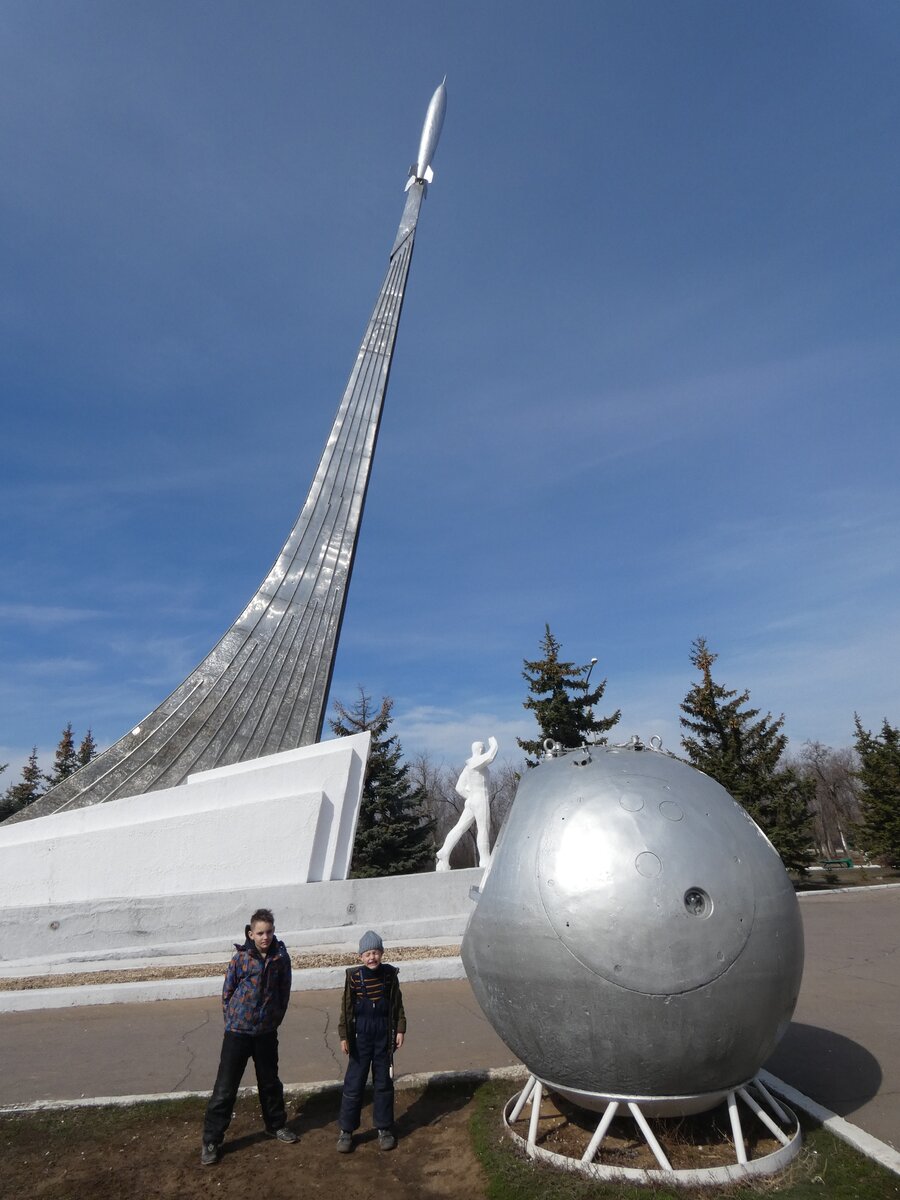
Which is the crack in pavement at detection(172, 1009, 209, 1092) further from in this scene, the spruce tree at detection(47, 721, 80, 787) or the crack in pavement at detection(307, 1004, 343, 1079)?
the spruce tree at detection(47, 721, 80, 787)

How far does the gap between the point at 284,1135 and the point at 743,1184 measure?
2.41m

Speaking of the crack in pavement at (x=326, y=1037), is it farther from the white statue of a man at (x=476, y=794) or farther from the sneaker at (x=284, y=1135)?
the white statue of a man at (x=476, y=794)

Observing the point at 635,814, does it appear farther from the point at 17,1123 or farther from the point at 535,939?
the point at 17,1123

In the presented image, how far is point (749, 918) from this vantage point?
3314 millimetres

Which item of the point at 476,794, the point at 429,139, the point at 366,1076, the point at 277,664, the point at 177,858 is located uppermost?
the point at 429,139

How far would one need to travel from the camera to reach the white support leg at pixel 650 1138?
127 inches

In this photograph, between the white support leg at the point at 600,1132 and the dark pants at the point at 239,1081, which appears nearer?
the white support leg at the point at 600,1132

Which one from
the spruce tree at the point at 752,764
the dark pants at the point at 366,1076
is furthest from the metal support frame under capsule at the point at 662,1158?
the spruce tree at the point at 752,764

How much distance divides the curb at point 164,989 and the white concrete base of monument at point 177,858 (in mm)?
1980

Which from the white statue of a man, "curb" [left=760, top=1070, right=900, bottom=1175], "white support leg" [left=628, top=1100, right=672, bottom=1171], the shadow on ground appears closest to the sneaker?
"white support leg" [left=628, top=1100, right=672, bottom=1171]

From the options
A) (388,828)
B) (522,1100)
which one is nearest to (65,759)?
(388,828)

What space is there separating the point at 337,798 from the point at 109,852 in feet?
11.5

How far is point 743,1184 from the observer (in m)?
3.22

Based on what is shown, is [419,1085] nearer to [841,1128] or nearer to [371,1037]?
[371,1037]
